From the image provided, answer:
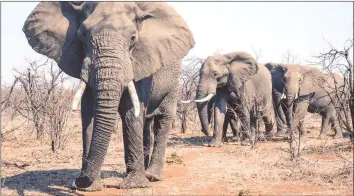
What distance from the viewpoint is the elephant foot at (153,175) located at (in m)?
6.57

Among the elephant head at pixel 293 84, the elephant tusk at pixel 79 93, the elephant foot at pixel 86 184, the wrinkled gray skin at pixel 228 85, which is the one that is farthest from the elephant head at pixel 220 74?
the elephant tusk at pixel 79 93

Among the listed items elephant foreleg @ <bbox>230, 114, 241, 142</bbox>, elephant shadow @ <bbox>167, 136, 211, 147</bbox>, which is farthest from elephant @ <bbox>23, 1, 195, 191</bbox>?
elephant foreleg @ <bbox>230, 114, 241, 142</bbox>

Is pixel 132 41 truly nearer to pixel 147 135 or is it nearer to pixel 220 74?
pixel 147 135

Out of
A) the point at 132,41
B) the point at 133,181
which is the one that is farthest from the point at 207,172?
the point at 132,41

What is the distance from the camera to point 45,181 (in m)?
6.25

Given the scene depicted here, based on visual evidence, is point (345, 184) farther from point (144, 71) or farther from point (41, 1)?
point (41, 1)

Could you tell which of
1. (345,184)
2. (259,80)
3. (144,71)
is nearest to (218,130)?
(259,80)

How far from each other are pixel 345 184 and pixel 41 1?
443 centimetres

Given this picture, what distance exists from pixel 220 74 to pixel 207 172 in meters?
4.39

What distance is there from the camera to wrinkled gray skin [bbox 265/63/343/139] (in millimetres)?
13086

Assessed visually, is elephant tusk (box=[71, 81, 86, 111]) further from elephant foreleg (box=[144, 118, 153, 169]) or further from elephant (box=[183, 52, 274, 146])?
elephant (box=[183, 52, 274, 146])

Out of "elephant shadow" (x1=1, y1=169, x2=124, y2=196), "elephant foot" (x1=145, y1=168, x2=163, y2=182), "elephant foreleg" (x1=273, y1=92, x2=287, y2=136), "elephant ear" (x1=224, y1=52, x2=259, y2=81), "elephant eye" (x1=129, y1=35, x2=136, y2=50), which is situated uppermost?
"elephant ear" (x1=224, y1=52, x2=259, y2=81)

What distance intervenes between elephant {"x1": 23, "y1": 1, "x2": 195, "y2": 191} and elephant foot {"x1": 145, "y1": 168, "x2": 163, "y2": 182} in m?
0.01

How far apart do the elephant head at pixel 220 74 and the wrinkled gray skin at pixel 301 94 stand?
1.72 m
